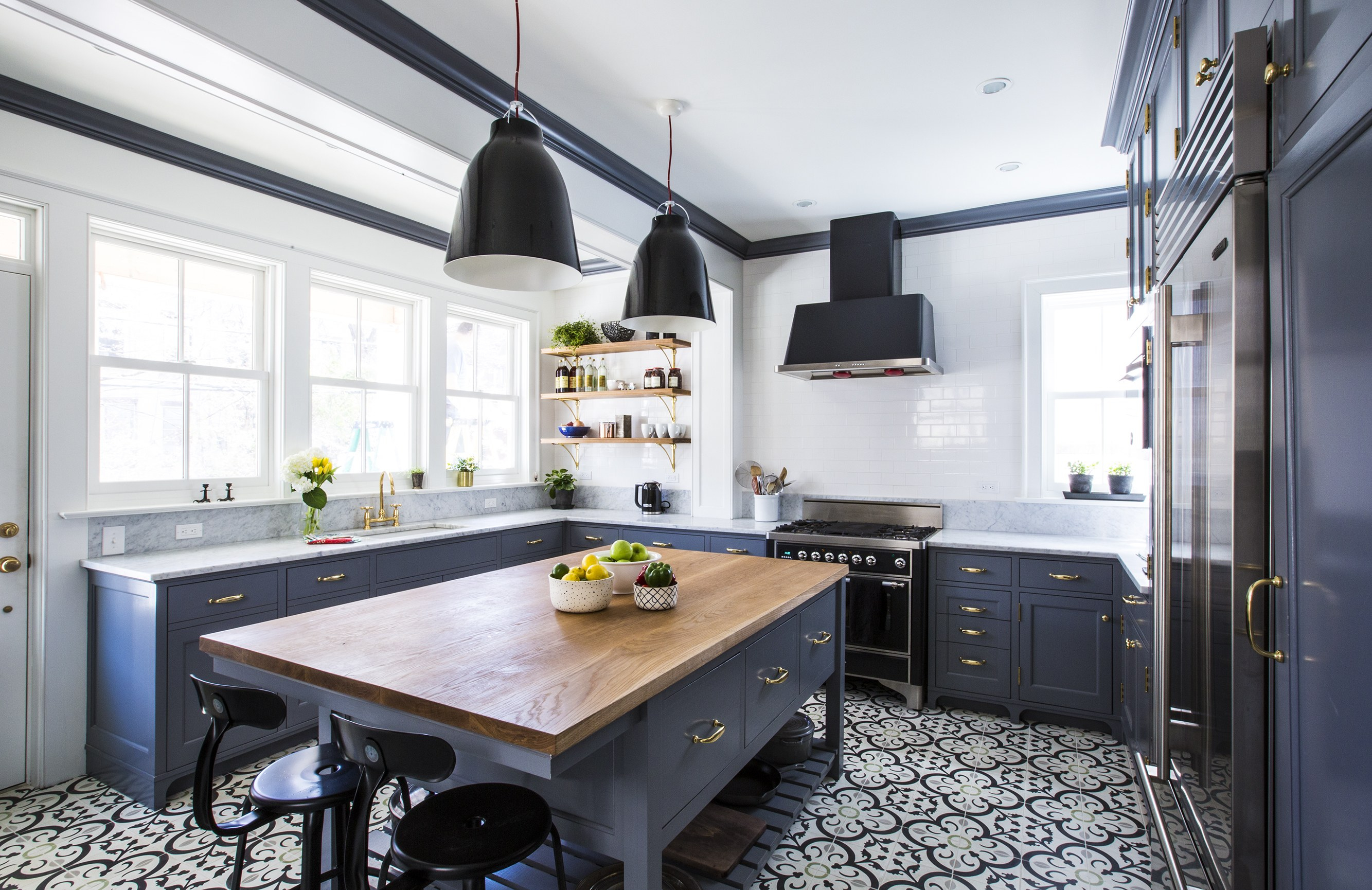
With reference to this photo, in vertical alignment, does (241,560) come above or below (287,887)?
above

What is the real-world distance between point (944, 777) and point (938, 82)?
294 cm

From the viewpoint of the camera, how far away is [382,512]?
14.7 ft

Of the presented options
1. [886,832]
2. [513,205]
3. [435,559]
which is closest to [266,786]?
[513,205]

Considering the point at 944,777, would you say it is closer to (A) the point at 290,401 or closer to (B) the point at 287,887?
(B) the point at 287,887

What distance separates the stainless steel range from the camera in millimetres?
4004

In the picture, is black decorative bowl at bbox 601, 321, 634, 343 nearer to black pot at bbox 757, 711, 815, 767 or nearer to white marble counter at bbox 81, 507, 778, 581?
white marble counter at bbox 81, 507, 778, 581

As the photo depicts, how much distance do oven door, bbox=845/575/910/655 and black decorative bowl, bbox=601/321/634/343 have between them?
258cm

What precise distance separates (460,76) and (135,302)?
2.09 metres

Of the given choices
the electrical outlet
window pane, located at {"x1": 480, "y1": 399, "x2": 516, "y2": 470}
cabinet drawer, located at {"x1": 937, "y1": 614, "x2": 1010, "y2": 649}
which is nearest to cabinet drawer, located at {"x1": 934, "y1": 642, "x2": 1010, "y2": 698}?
cabinet drawer, located at {"x1": 937, "y1": 614, "x2": 1010, "y2": 649}

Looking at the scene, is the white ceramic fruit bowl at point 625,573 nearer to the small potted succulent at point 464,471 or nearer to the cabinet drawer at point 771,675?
the cabinet drawer at point 771,675

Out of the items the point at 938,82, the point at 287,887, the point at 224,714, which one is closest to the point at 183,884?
the point at 287,887

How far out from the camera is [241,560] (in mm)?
3189

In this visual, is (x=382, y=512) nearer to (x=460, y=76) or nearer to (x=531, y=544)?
(x=531, y=544)

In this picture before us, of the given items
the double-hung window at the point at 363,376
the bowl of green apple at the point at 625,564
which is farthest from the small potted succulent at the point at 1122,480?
the double-hung window at the point at 363,376
